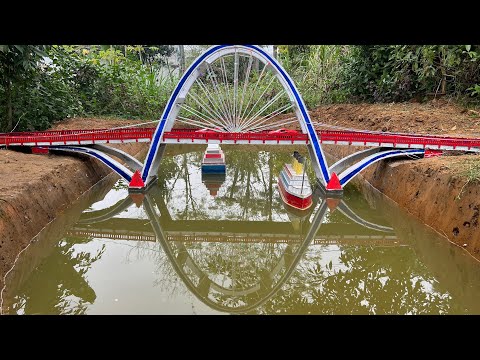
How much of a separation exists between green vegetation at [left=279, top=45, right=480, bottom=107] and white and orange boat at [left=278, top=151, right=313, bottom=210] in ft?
23.2

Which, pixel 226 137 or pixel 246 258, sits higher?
pixel 226 137

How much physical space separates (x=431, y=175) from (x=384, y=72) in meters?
10.4

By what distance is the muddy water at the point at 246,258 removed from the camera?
6426 millimetres

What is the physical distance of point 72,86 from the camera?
2056cm

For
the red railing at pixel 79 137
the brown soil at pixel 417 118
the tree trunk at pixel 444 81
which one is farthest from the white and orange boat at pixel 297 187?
the tree trunk at pixel 444 81

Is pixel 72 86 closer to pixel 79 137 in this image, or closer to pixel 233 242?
pixel 79 137

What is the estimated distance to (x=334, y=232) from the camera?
9836mm

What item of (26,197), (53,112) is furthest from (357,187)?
(53,112)

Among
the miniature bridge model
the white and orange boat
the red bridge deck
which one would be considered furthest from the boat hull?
the red bridge deck

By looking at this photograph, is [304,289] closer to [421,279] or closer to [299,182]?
[421,279]

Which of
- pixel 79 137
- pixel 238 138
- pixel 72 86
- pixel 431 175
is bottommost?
pixel 431 175

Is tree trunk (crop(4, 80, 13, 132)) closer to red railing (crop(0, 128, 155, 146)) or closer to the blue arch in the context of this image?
red railing (crop(0, 128, 155, 146))

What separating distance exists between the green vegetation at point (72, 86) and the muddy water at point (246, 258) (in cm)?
477

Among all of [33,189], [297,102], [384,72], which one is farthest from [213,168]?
[384,72]
